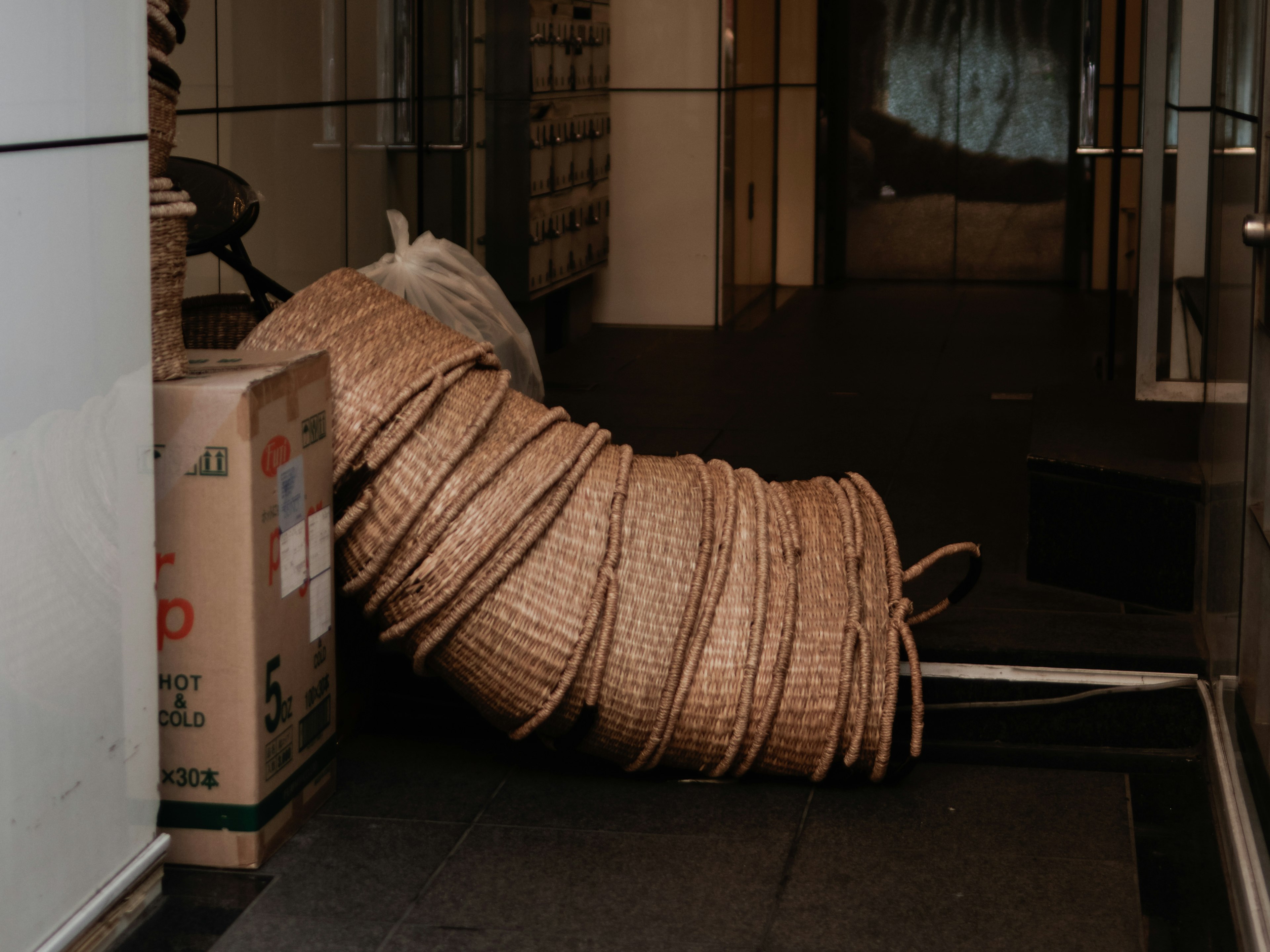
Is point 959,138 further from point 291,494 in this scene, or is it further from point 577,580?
point 291,494

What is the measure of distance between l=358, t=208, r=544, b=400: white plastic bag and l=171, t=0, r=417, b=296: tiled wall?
0.57 m

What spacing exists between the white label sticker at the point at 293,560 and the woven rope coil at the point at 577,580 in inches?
4.6

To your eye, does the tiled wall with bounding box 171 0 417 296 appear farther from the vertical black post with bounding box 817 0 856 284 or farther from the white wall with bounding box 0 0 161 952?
the vertical black post with bounding box 817 0 856 284

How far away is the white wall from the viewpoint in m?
1.72

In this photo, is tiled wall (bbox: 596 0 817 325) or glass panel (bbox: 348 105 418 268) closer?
glass panel (bbox: 348 105 418 268)

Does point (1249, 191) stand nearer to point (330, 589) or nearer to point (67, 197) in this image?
point (330, 589)

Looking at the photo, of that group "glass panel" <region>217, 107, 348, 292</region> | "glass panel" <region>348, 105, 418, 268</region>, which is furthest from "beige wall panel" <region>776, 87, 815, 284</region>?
"glass panel" <region>217, 107, 348, 292</region>

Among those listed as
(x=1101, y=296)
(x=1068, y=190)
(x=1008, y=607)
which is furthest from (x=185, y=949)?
(x=1068, y=190)

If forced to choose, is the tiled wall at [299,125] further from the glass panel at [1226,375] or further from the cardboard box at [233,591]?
the glass panel at [1226,375]

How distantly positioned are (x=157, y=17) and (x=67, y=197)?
0.46 metres

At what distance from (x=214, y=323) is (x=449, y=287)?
794 millimetres

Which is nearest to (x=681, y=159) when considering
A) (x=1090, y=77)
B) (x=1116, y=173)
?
(x=1116, y=173)

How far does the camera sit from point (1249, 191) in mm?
2461

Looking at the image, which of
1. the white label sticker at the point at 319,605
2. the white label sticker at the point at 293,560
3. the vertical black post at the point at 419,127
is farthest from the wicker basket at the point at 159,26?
the vertical black post at the point at 419,127
